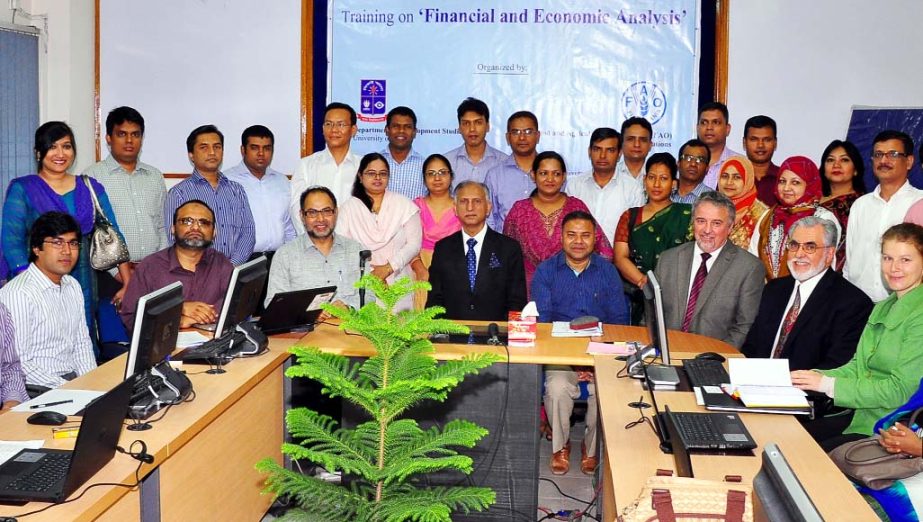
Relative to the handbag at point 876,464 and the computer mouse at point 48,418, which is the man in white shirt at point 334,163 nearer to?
the computer mouse at point 48,418

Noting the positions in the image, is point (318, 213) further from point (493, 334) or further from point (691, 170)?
point (691, 170)

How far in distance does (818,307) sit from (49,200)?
13.2 feet

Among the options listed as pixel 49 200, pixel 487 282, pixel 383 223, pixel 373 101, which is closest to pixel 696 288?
pixel 487 282

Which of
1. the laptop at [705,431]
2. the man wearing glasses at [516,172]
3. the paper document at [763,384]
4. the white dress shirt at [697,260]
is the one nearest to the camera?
the laptop at [705,431]

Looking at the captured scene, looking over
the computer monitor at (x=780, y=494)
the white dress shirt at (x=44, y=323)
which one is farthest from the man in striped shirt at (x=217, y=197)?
the computer monitor at (x=780, y=494)

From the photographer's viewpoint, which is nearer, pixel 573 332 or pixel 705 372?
pixel 705 372

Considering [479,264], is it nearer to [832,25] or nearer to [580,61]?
[580,61]

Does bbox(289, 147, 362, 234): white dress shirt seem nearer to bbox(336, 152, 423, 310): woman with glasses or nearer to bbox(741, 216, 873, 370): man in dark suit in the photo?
bbox(336, 152, 423, 310): woman with glasses

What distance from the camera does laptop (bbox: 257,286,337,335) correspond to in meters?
4.45

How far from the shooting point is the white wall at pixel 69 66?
6.95m

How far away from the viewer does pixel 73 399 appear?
3328mm

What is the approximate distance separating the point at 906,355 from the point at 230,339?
2716mm

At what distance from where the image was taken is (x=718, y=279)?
4707 mm

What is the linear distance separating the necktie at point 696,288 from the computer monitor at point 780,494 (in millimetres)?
3219
